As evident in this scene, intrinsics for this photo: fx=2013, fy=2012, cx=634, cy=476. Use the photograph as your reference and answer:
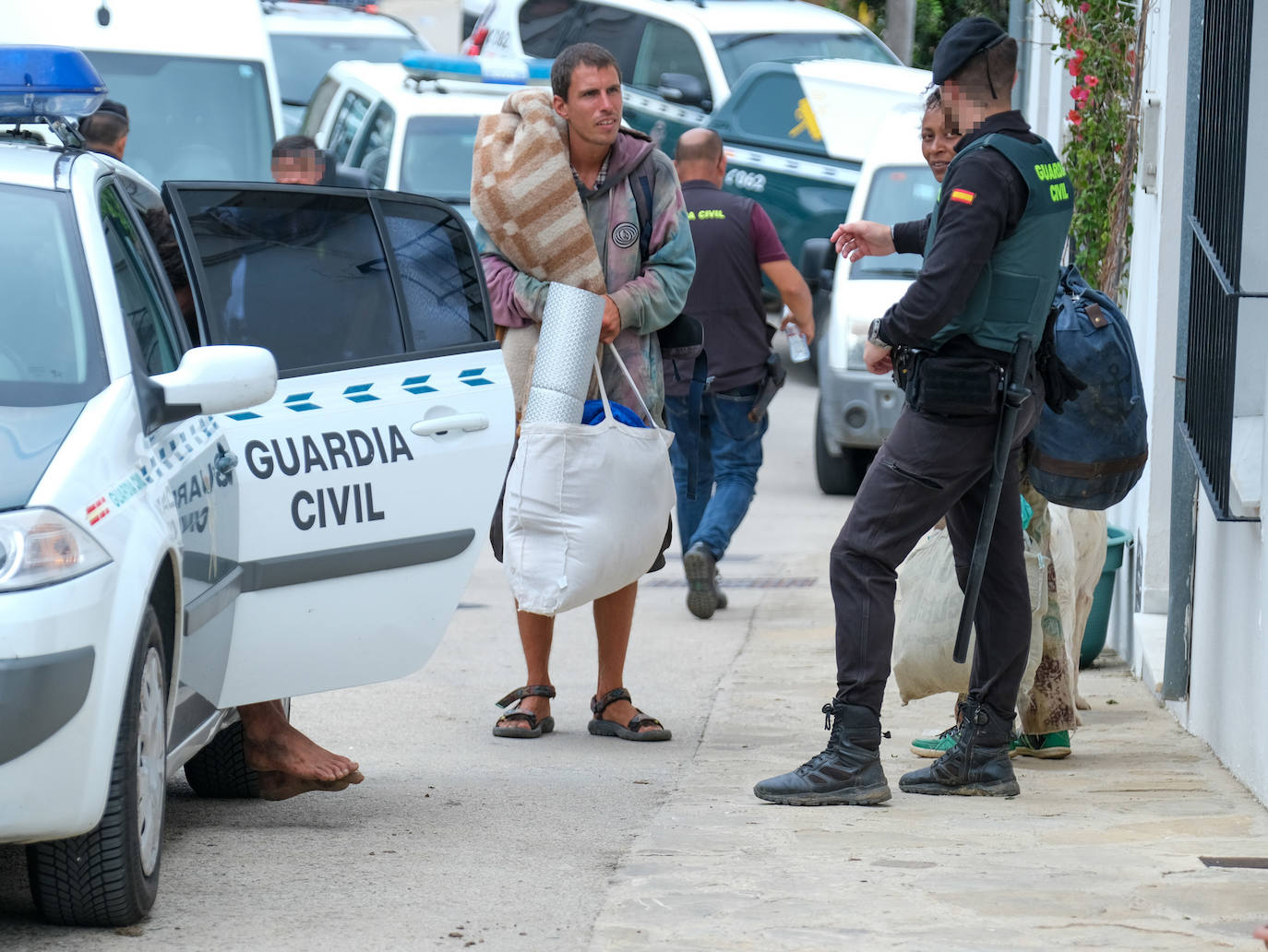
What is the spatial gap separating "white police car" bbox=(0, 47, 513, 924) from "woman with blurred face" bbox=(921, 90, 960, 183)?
48.2 inches

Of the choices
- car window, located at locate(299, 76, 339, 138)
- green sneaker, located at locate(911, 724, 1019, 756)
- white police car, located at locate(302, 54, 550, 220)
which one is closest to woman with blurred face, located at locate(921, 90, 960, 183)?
green sneaker, located at locate(911, 724, 1019, 756)

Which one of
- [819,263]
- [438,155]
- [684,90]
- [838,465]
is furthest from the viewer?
[684,90]

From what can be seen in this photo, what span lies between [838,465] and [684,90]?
5547 millimetres

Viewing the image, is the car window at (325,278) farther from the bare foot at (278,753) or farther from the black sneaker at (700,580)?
the black sneaker at (700,580)

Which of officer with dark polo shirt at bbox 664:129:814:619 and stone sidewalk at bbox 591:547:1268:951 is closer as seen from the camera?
stone sidewalk at bbox 591:547:1268:951

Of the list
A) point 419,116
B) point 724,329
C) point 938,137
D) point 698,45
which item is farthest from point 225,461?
point 698,45

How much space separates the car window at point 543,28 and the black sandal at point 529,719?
44.2ft

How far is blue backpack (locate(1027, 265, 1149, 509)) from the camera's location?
5020 millimetres

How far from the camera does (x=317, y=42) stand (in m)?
19.2

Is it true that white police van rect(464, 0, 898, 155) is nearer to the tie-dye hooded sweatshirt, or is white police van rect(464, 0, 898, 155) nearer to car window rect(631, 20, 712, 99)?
car window rect(631, 20, 712, 99)

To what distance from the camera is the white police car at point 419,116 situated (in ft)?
44.4

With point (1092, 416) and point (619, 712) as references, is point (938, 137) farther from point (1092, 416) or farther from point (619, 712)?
point (619, 712)

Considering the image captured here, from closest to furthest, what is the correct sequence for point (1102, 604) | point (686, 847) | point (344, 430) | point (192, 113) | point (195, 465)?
point (195, 465)
point (686, 847)
point (344, 430)
point (1102, 604)
point (192, 113)

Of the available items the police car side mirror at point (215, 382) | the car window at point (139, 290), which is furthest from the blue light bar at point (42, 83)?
the police car side mirror at point (215, 382)
